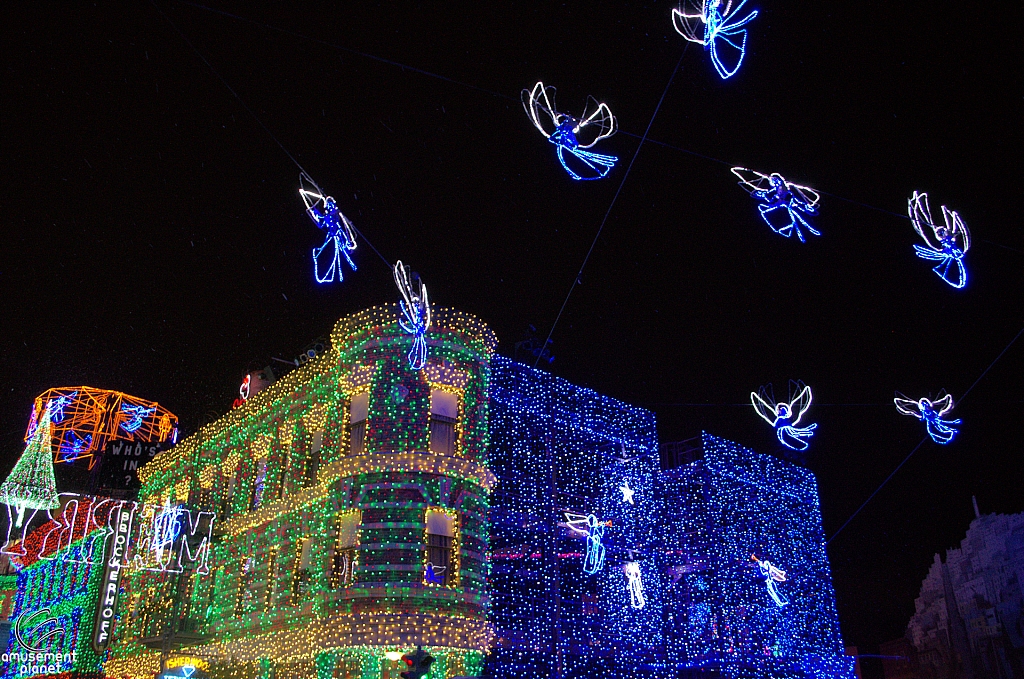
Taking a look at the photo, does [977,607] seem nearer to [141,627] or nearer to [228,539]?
[228,539]

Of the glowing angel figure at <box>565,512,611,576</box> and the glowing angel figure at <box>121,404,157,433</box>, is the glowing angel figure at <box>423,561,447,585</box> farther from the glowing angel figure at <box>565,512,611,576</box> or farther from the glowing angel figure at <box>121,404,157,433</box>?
the glowing angel figure at <box>121,404,157,433</box>

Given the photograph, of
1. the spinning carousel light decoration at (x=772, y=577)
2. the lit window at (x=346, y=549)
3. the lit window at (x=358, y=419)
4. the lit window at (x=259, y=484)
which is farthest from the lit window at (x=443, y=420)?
the spinning carousel light decoration at (x=772, y=577)

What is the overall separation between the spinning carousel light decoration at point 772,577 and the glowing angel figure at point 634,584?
625 cm

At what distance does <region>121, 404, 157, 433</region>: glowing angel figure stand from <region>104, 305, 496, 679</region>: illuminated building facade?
12.0m

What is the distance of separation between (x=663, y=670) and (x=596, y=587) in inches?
135

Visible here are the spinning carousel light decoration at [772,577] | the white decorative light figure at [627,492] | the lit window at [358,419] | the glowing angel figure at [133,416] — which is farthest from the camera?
the glowing angel figure at [133,416]

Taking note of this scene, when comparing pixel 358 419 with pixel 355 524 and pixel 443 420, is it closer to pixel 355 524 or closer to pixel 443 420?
pixel 443 420

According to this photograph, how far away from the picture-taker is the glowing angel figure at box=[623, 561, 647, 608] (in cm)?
2515

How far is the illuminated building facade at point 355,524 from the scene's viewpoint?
19.2 metres

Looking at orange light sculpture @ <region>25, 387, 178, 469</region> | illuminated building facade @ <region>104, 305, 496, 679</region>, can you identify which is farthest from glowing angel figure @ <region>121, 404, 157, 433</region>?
illuminated building facade @ <region>104, 305, 496, 679</region>

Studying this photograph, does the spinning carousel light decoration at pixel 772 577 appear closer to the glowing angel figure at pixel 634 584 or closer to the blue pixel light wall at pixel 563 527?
the blue pixel light wall at pixel 563 527

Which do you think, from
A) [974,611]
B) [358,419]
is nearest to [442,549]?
[358,419]

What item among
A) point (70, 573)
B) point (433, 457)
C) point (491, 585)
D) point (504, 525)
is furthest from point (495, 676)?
point (70, 573)

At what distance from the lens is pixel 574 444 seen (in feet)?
85.8
